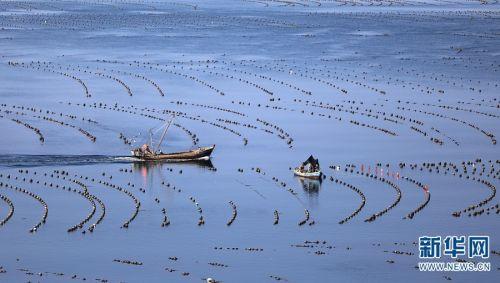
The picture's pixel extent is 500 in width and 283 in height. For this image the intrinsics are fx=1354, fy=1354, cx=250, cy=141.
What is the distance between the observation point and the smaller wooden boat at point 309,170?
77.2 meters

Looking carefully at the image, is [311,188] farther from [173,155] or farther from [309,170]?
[173,155]

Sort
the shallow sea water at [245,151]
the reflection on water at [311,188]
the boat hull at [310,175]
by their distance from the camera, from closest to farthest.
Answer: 1. the shallow sea water at [245,151]
2. the reflection on water at [311,188]
3. the boat hull at [310,175]

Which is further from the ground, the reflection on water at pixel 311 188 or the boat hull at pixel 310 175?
the boat hull at pixel 310 175

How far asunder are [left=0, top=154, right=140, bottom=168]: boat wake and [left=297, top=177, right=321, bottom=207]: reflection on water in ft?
38.7

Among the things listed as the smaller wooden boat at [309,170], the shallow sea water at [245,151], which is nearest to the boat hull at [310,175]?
the smaller wooden boat at [309,170]

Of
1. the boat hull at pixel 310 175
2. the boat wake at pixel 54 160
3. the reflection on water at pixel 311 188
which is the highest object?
the boat wake at pixel 54 160

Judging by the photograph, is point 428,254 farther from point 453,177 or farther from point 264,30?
point 264,30

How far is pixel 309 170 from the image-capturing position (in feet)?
255

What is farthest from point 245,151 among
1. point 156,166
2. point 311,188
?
point 311,188

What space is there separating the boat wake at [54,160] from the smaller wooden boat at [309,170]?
425 inches

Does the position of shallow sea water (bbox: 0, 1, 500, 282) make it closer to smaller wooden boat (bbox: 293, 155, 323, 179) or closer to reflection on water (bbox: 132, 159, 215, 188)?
reflection on water (bbox: 132, 159, 215, 188)

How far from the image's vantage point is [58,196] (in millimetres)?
71812

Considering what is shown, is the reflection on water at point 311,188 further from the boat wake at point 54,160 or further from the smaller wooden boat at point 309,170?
the boat wake at point 54,160

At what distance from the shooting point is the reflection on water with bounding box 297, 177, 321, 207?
7175cm
